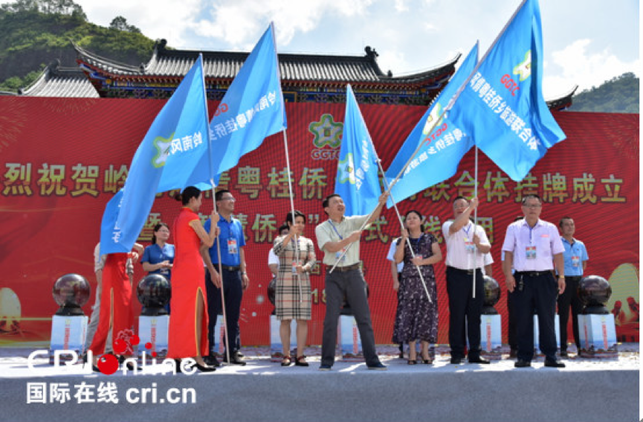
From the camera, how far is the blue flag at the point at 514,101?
12.8ft

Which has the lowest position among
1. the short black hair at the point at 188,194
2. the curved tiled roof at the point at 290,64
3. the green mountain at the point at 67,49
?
the short black hair at the point at 188,194

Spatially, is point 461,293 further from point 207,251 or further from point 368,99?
point 368,99

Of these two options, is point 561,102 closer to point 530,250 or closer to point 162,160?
point 530,250

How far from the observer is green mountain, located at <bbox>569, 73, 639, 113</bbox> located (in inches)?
988

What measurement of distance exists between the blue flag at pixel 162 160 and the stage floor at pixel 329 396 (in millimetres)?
1004

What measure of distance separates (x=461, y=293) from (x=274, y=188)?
259 cm

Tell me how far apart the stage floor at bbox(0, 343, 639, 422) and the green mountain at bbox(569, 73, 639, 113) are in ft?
80.1

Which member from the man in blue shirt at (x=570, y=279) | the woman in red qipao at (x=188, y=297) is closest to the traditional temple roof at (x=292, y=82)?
the man in blue shirt at (x=570, y=279)

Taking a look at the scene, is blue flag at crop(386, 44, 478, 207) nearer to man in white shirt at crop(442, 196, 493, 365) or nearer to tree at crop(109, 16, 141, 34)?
man in white shirt at crop(442, 196, 493, 365)

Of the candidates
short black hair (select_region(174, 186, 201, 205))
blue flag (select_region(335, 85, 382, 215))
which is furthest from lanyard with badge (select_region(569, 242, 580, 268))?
short black hair (select_region(174, 186, 201, 205))

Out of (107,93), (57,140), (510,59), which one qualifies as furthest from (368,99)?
(510,59)

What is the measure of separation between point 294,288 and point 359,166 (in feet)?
5.63

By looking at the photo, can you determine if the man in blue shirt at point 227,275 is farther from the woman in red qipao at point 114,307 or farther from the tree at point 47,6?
the tree at point 47,6

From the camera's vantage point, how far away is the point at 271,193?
608cm
